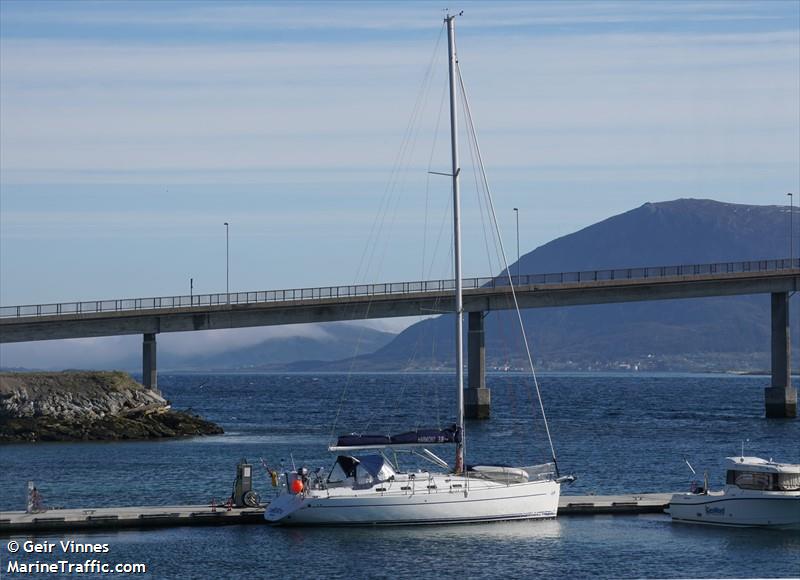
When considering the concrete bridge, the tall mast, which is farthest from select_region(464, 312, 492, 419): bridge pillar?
the tall mast

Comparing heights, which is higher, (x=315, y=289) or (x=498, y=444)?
(x=315, y=289)

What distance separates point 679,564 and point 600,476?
23.0 m

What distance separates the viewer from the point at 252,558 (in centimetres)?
4419

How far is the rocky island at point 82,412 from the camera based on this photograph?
296ft

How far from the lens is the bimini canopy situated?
5053 centimetres

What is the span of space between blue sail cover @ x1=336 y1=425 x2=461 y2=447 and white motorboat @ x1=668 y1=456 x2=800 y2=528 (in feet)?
26.8

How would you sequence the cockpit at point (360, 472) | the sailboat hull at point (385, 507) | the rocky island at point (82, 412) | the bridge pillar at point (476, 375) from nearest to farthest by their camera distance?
the sailboat hull at point (385, 507) < the cockpit at point (360, 472) < the rocky island at point (82, 412) < the bridge pillar at point (476, 375)

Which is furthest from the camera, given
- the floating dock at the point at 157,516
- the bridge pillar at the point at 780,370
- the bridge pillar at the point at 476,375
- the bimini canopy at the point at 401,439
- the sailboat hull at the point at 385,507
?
the bridge pillar at the point at 780,370

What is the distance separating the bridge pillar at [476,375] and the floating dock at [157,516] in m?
59.0

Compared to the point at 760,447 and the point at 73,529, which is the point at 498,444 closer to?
the point at 760,447

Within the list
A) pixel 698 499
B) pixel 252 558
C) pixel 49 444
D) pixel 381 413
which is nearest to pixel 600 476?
pixel 698 499

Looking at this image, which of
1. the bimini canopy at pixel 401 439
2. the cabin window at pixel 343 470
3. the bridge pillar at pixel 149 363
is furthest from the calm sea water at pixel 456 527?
the bridge pillar at pixel 149 363

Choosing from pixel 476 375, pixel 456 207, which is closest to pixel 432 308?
pixel 476 375

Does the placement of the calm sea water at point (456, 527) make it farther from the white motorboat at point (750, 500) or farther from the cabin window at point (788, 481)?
the cabin window at point (788, 481)
